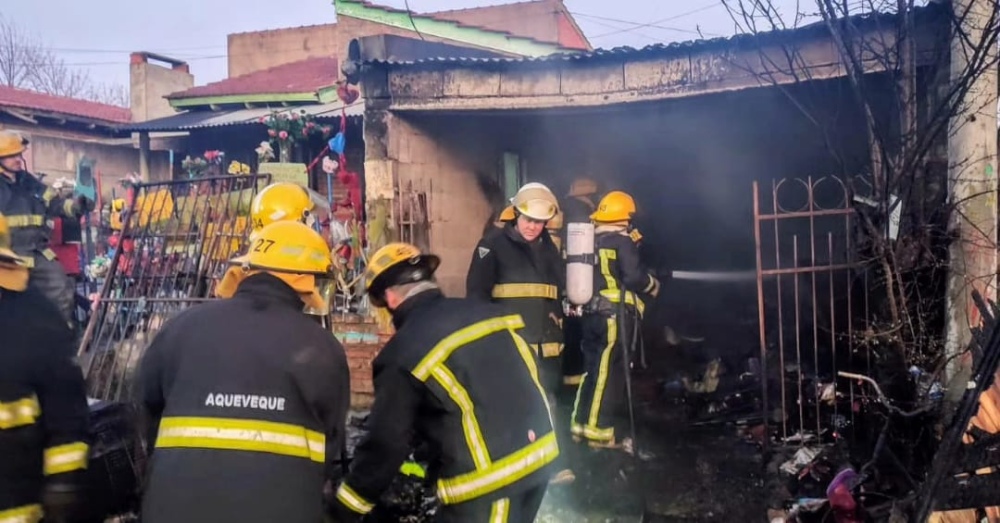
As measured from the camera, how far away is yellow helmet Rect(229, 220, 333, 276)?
283cm

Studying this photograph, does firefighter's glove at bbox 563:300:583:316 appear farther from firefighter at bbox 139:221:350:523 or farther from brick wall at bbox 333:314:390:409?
firefighter at bbox 139:221:350:523

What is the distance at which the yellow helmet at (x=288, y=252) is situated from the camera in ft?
9.29

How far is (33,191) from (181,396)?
458 centimetres

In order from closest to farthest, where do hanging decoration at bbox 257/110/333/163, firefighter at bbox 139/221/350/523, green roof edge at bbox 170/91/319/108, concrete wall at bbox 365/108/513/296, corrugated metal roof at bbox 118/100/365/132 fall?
firefighter at bbox 139/221/350/523 → concrete wall at bbox 365/108/513/296 → hanging decoration at bbox 257/110/333/163 → corrugated metal roof at bbox 118/100/365/132 → green roof edge at bbox 170/91/319/108

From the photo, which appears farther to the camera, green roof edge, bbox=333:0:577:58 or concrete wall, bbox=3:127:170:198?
concrete wall, bbox=3:127:170:198

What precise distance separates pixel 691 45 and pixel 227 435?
17.2 feet

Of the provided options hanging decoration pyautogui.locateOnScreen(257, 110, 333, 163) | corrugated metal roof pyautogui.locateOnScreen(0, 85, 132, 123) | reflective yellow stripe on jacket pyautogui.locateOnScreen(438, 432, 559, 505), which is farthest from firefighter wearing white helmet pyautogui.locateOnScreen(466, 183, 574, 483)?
corrugated metal roof pyautogui.locateOnScreen(0, 85, 132, 123)

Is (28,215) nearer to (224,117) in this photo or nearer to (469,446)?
(469,446)

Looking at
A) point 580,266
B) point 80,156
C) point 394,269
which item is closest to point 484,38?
point 580,266

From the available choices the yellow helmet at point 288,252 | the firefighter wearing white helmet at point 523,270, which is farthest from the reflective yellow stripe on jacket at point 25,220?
the yellow helmet at point 288,252

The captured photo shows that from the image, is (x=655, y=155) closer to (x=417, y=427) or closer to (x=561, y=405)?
(x=561, y=405)

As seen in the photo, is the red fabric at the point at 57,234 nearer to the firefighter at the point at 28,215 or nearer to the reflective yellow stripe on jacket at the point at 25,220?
the firefighter at the point at 28,215

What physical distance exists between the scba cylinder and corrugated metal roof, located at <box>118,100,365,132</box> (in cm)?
674

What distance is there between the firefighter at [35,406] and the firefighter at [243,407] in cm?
42
